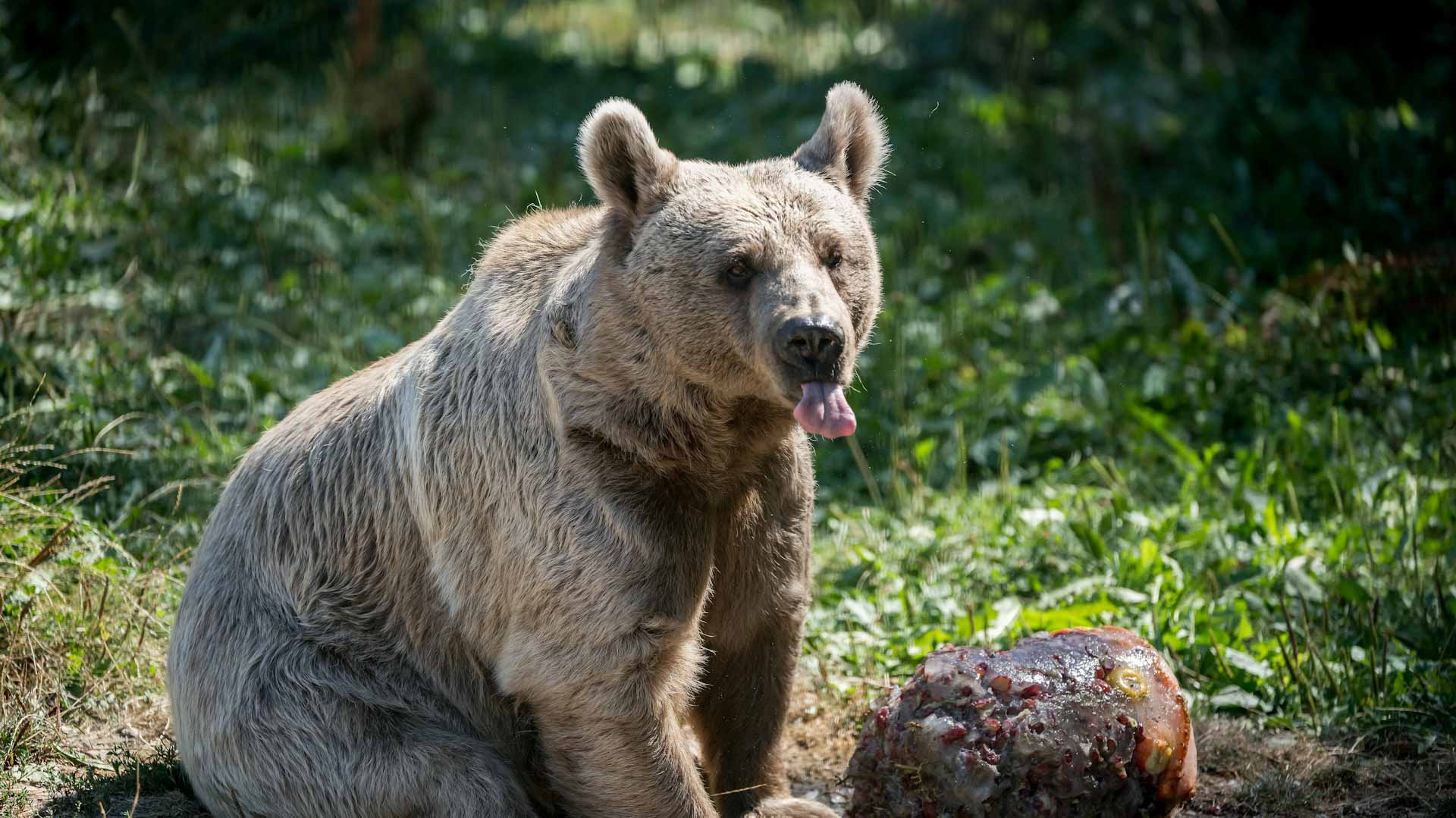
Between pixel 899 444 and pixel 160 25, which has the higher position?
pixel 160 25

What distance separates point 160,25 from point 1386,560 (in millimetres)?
7605

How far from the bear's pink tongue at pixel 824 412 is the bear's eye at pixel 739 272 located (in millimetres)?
372

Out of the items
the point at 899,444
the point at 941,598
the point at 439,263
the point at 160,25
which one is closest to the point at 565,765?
the point at 941,598

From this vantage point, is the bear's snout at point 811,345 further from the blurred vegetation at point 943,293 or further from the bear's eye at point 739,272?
the blurred vegetation at point 943,293

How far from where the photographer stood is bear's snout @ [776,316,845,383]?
3.69 m

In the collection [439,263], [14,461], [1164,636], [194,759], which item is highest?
[439,263]

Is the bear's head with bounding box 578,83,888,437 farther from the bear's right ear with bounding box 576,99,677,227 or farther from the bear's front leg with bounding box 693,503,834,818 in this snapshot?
the bear's front leg with bounding box 693,503,834,818

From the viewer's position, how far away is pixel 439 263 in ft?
28.0

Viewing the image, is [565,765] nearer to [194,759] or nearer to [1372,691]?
[194,759]

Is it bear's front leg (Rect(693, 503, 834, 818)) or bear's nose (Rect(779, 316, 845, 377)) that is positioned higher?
bear's nose (Rect(779, 316, 845, 377))

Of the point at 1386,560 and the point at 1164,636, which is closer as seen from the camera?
the point at 1164,636

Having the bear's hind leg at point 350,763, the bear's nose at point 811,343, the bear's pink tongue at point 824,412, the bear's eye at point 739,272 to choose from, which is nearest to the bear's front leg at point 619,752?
the bear's hind leg at point 350,763

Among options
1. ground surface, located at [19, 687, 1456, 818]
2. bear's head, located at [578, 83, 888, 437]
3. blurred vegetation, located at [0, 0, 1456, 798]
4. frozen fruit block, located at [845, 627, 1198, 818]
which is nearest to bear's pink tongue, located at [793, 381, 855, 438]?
bear's head, located at [578, 83, 888, 437]

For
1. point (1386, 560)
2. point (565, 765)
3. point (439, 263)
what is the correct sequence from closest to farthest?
point (565, 765) < point (1386, 560) < point (439, 263)
